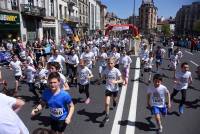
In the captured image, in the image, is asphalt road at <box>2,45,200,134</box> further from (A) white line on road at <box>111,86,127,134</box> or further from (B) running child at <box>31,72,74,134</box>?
(B) running child at <box>31,72,74,134</box>

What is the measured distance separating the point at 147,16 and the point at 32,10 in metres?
160

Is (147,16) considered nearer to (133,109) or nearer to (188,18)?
(188,18)

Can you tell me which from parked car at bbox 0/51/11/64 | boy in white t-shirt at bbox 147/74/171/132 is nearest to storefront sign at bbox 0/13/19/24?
parked car at bbox 0/51/11/64

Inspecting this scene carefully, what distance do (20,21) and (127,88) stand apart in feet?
69.1

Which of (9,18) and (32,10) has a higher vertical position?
(32,10)

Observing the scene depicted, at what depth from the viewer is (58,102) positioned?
5.14 meters

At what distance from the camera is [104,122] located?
7.51 m

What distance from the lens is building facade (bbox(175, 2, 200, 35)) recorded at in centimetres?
11756

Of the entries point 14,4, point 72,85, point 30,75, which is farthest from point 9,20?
point 30,75

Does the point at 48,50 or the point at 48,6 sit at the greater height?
the point at 48,6

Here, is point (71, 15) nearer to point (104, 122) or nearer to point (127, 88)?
point (127, 88)

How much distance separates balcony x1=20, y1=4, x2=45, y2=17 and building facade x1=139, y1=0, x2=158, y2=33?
503ft

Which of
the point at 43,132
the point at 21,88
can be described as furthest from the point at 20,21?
the point at 43,132

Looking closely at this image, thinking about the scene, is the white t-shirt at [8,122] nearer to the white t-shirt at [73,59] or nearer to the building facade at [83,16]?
the white t-shirt at [73,59]
